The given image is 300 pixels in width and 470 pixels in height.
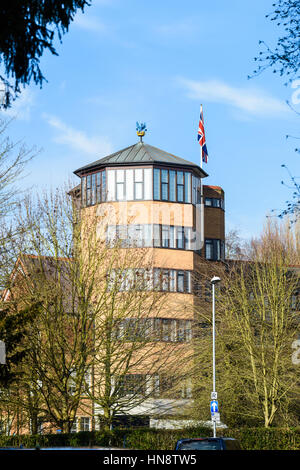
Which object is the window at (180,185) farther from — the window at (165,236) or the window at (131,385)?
the window at (131,385)

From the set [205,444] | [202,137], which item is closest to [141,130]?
[202,137]

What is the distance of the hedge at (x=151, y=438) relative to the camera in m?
32.4

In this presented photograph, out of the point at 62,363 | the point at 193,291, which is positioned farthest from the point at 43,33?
the point at 193,291

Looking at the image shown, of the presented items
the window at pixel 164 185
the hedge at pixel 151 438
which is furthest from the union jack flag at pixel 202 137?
the hedge at pixel 151 438

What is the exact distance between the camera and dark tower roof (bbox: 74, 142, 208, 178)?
53.3 meters

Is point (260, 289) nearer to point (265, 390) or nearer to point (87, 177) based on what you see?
point (265, 390)

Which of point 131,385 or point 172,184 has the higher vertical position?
point 172,184

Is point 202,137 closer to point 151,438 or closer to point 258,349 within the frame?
point 258,349

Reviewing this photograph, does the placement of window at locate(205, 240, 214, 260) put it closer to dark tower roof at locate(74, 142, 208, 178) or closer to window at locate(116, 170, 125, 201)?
dark tower roof at locate(74, 142, 208, 178)

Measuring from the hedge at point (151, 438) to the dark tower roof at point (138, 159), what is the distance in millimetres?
22929

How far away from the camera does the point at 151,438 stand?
33.7 m

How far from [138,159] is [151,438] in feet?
81.8

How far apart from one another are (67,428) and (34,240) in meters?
8.66

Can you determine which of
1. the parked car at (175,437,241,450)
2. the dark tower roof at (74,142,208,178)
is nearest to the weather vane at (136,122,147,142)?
the dark tower roof at (74,142,208,178)
